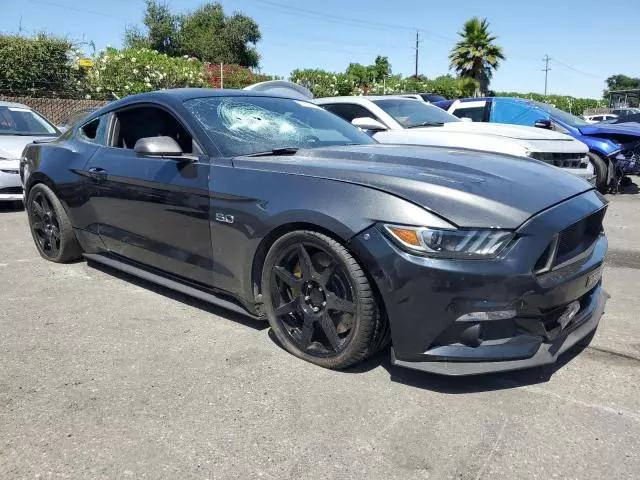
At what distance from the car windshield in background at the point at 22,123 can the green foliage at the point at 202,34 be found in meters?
43.8

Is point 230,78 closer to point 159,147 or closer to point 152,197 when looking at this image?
point 152,197

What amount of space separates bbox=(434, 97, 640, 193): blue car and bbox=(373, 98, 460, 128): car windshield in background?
2015 millimetres

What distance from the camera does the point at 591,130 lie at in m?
10.0

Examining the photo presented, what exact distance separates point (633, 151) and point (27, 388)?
10157 mm

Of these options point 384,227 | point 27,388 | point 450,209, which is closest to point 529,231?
point 450,209

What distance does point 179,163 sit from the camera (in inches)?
145

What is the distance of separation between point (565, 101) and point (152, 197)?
46864 mm

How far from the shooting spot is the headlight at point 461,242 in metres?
2.60

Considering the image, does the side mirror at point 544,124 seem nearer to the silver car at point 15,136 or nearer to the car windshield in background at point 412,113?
the car windshield in background at point 412,113

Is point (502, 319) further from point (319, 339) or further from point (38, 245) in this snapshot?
point (38, 245)

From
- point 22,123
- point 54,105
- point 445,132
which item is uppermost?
point 54,105

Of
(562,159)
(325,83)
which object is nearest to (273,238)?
(562,159)

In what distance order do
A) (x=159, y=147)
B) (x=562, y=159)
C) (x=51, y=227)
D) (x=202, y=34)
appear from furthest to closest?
(x=202, y=34)
(x=562, y=159)
(x=51, y=227)
(x=159, y=147)

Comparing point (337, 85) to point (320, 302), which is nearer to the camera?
point (320, 302)
